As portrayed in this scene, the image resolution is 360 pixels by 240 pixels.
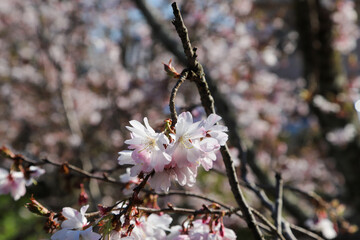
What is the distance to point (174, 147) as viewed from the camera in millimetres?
759

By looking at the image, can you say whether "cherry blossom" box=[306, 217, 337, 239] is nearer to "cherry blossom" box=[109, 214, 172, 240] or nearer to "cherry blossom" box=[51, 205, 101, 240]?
"cherry blossom" box=[109, 214, 172, 240]

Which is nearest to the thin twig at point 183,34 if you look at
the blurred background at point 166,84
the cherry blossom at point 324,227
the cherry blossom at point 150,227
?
the cherry blossom at point 150,227

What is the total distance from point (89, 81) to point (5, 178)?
5.30 metres

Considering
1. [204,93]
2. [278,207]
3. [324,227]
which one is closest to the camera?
[204,93]

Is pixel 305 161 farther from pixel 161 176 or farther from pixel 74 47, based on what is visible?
pixel 161 176

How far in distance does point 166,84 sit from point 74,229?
4242mm

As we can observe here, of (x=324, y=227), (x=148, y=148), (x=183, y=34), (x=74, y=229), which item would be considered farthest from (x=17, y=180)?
(x=324, y=227)

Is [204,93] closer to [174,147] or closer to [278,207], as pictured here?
[174,147]

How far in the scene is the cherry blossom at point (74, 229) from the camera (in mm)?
778

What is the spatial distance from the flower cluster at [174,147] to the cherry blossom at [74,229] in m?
0.19

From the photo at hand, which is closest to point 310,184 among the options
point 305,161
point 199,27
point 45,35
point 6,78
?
point 305,161

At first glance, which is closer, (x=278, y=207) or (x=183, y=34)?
(x=183, y=34)

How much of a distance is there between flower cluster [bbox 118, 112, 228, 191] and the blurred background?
298 cm

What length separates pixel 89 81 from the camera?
6.35m
